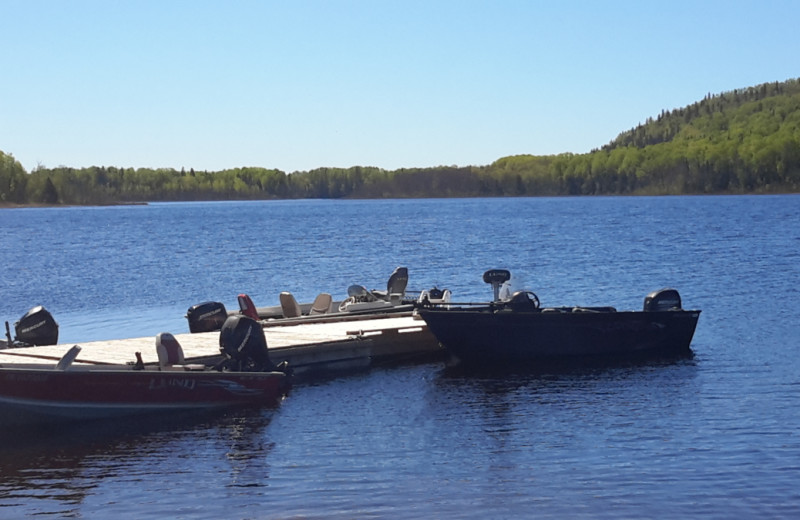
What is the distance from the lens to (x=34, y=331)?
26.3 metres

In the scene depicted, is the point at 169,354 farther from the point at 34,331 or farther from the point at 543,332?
the point at 543,332

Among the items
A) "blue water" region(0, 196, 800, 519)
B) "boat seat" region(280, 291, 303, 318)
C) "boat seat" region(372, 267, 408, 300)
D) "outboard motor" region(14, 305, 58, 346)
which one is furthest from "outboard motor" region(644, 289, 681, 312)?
"outboard motor" region(14, 305, 58, 346)

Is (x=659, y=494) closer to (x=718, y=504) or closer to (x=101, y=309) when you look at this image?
(x=718, y=504)

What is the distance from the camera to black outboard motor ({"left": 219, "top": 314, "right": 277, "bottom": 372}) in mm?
22688

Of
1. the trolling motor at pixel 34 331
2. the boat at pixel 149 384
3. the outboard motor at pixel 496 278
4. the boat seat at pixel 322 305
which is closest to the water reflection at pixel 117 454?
the boat at pixel 149 384

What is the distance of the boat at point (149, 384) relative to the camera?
66.8ft

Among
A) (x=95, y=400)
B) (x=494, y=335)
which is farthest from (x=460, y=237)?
(x=95, y=400)

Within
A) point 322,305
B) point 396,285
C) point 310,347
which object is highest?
point 396,285

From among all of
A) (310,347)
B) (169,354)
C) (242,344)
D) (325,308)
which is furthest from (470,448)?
(325,308)

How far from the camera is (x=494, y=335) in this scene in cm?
2688

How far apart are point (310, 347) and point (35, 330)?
279 inches

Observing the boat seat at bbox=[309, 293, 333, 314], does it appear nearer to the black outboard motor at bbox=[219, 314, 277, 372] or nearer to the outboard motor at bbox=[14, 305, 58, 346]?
the outboard motor at bbox=[14, 305, 58, 346]

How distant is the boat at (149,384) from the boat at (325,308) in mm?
5254

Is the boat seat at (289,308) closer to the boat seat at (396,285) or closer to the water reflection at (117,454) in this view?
the boat seat at (396,285)
